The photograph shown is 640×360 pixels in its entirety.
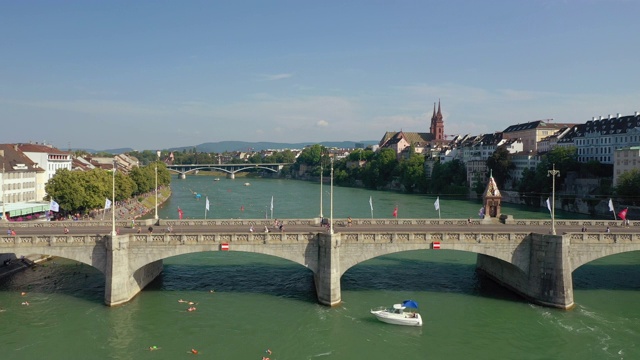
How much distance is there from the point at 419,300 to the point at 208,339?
16.5m

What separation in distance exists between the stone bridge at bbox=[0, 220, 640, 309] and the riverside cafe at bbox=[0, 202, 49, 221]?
3464 cm

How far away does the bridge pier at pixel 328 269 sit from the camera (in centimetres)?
3709

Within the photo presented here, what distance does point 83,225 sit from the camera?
156 ft

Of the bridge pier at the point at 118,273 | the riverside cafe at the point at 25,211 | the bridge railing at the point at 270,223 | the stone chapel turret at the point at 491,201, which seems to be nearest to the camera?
the bridge pier at the point at 118,273

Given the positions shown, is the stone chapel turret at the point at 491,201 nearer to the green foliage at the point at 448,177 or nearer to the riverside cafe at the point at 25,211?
the riverside cafe at the point at 25,211

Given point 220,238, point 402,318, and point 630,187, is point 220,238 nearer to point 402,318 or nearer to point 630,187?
point 402,318

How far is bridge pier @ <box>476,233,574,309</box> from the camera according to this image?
123ft

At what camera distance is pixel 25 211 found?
69.4 meters

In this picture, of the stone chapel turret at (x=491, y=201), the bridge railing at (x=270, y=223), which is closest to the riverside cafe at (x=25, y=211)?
the bridge railing at (x=270, y=223)

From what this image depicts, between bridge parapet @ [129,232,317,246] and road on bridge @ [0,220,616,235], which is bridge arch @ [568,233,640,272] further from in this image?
bridge parapet @ [129,232,317,246]

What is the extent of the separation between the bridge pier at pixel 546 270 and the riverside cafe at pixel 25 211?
199ft

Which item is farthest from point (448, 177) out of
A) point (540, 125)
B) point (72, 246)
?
point (72, 246)

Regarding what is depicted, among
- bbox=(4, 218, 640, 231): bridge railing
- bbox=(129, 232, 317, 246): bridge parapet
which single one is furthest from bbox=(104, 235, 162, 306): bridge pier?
bbox=(4, 218, 640, 231): bridge railing

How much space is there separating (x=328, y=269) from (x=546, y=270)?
15.9 metres
